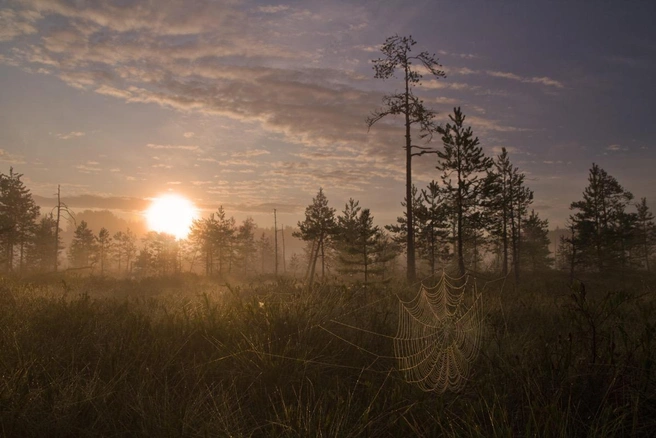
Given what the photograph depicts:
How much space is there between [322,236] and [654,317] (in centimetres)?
3081

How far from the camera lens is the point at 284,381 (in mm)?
3395

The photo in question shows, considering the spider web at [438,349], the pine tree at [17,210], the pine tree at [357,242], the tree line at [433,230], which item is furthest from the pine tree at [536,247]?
the pine tree at [17,210]

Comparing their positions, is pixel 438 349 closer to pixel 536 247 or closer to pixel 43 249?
pixel 536 247

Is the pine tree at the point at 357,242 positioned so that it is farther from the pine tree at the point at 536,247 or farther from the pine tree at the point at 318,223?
the pine tree at the point at 536,247

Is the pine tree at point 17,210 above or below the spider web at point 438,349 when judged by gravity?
above

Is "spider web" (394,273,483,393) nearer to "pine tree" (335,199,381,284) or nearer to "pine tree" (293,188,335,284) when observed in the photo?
"pine tree" (335,199,381,284)

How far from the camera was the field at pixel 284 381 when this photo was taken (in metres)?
2.54

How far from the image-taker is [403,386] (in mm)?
3295

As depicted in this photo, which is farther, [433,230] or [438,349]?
[433,230]

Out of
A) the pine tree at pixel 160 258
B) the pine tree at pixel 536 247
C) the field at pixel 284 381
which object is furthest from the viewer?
the pine tree at pixel 160 258

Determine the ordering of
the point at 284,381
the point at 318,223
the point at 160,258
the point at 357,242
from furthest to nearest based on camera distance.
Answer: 1. the point at 160,258
2. the point at 318,223
3. the point at 357,242
4. the point at 284,381

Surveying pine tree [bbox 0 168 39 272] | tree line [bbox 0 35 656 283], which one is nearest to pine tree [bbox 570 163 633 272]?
tree line [bbox 0 35 656 283]

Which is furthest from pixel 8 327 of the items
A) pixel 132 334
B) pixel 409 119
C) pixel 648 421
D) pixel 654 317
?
pixel 409 119

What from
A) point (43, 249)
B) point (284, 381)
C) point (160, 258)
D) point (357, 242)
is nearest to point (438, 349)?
A: point (284, 381)
